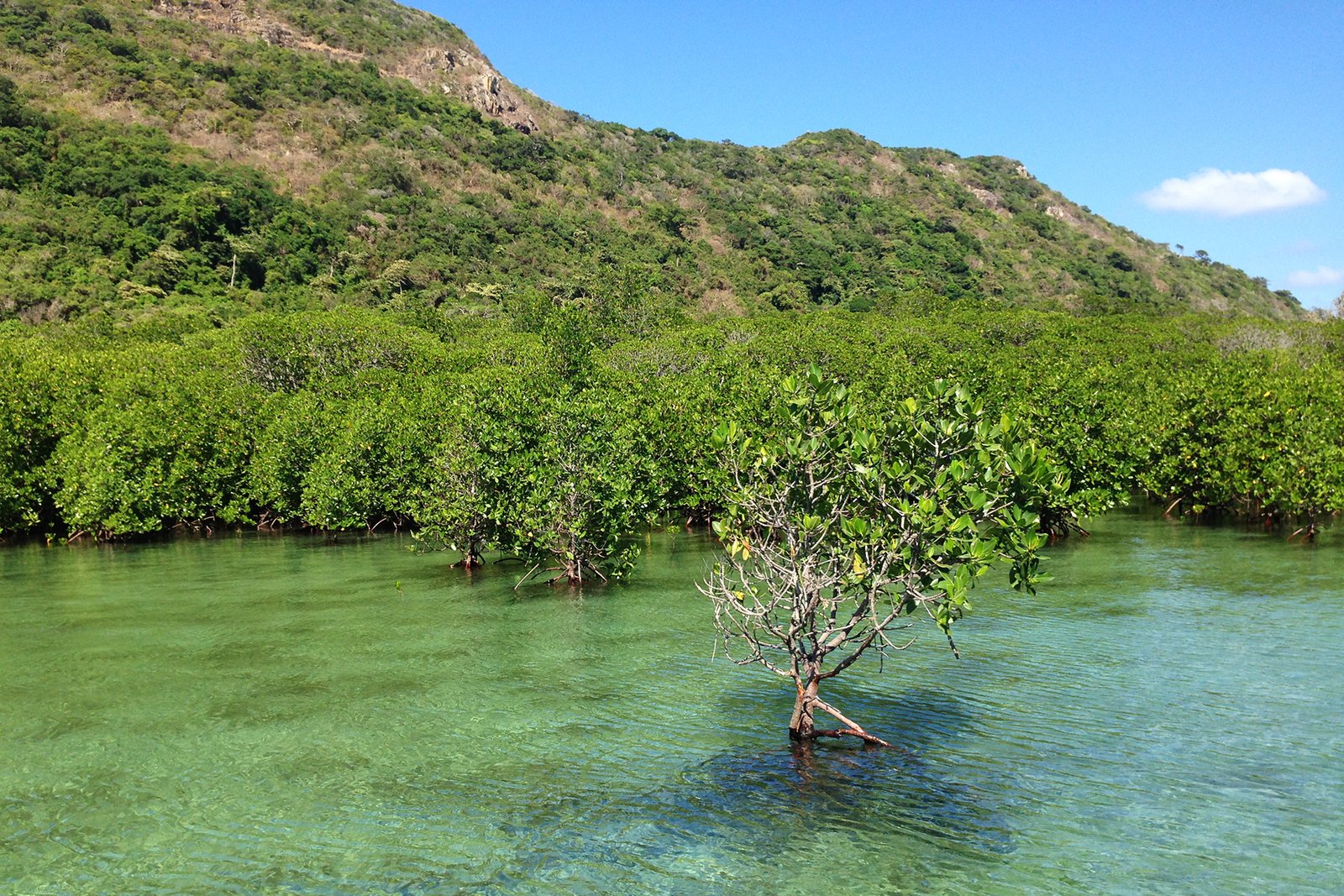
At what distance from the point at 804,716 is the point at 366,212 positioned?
12726 cm

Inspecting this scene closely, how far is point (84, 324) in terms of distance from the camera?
7369 centimetres

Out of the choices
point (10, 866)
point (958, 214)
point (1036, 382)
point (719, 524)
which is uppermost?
point (958, 214)

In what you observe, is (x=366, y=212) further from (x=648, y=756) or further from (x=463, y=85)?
(x=648, y=756)

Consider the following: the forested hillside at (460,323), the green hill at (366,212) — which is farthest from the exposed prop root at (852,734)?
the green hill at (366,212)

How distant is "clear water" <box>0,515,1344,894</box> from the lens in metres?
12.1

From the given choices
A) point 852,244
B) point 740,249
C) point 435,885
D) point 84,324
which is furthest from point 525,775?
point 852,244

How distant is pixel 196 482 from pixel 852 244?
5447 inches

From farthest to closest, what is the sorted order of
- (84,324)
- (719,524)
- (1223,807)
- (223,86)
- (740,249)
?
(740,249)
(223,86)
(84,324)
(719,524)
(1223,807)

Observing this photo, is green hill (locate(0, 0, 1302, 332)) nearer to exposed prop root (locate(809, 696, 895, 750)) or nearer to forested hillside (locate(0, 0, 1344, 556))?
forested hillside (locate(0, 0, 1344, 556))

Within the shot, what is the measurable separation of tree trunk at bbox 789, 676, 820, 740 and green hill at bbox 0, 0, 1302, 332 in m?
73.0

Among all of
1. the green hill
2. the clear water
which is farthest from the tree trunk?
the green hill

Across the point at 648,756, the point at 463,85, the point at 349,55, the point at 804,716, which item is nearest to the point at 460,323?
the point at 648,756

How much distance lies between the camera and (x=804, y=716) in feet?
51.6

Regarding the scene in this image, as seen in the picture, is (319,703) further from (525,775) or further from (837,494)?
(837,494)
